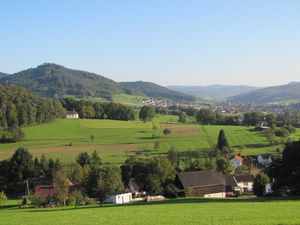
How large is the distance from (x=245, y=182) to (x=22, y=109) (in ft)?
202

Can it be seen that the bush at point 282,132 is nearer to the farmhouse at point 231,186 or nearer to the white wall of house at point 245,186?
the white wall of house at point 245,186

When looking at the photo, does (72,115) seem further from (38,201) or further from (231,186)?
(38,201)

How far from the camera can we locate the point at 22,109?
369 ft

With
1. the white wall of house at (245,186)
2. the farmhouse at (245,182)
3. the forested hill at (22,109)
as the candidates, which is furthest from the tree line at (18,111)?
the white wall of house at (245,186)

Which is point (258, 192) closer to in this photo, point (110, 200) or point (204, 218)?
point (110, 200)

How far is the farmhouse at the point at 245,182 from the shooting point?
72188 millimetres

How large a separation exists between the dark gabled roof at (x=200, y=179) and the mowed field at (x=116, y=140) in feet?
60.9

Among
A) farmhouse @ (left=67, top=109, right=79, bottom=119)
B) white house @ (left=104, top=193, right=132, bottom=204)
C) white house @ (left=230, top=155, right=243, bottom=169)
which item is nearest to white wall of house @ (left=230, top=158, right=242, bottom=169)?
white house @ (left=230, top=155, right=243, bottom=169)

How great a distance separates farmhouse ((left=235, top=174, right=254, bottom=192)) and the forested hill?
184 feet

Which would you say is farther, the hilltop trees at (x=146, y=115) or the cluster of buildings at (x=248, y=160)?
the hilltop trees at (x=146, y=115)

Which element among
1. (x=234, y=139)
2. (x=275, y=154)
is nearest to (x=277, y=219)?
(x=275, y=154)

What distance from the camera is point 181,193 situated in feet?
197

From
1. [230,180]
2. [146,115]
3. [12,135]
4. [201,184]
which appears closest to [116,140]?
[12,135]

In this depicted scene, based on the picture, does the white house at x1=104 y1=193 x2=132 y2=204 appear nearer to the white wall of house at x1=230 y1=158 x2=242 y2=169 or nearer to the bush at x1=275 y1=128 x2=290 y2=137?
the white wall of house at x1=230 y1=158 x2=242 y2=169
